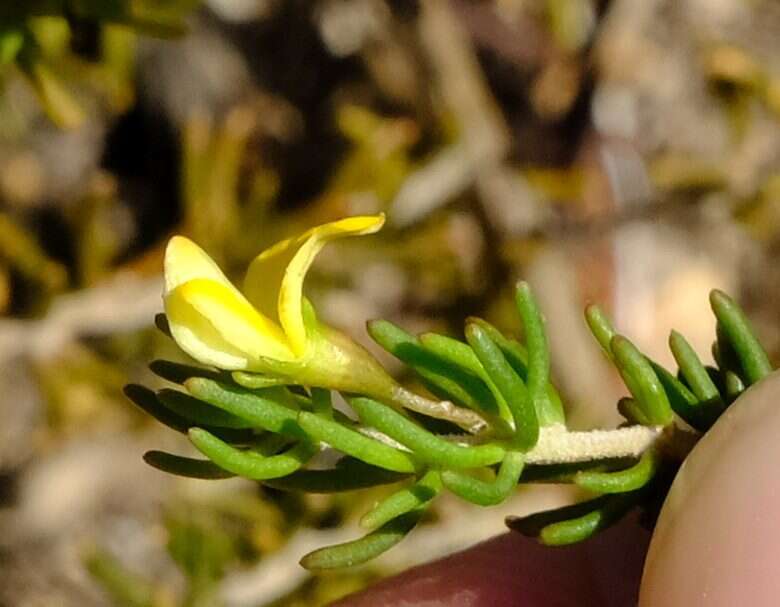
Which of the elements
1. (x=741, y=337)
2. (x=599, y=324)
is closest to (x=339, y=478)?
(x=599, y=324)

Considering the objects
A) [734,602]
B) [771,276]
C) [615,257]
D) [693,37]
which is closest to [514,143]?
[615,257]

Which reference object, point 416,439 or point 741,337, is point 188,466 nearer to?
point 416,439

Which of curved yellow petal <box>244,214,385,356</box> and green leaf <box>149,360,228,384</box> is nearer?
curved yellow petal <box>244,214,385,356</box>

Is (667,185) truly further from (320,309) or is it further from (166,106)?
(166,106)

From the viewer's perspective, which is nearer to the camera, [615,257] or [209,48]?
[209,48]

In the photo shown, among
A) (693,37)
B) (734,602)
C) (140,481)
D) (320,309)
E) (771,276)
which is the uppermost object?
(693,37)

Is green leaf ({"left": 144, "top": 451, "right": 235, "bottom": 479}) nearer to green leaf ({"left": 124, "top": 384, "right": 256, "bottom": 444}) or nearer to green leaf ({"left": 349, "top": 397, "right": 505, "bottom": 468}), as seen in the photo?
green leaf ({"left": 124, "top": 384, "right": 256, "bottom": 444})

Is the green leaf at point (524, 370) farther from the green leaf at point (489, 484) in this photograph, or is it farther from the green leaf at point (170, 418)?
the green leaf at point (170, 418)

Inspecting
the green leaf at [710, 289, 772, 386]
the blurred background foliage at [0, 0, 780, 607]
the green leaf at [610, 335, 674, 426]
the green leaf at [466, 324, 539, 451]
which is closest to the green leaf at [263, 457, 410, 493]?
the green leaf at [466, 324, 539, 451]
